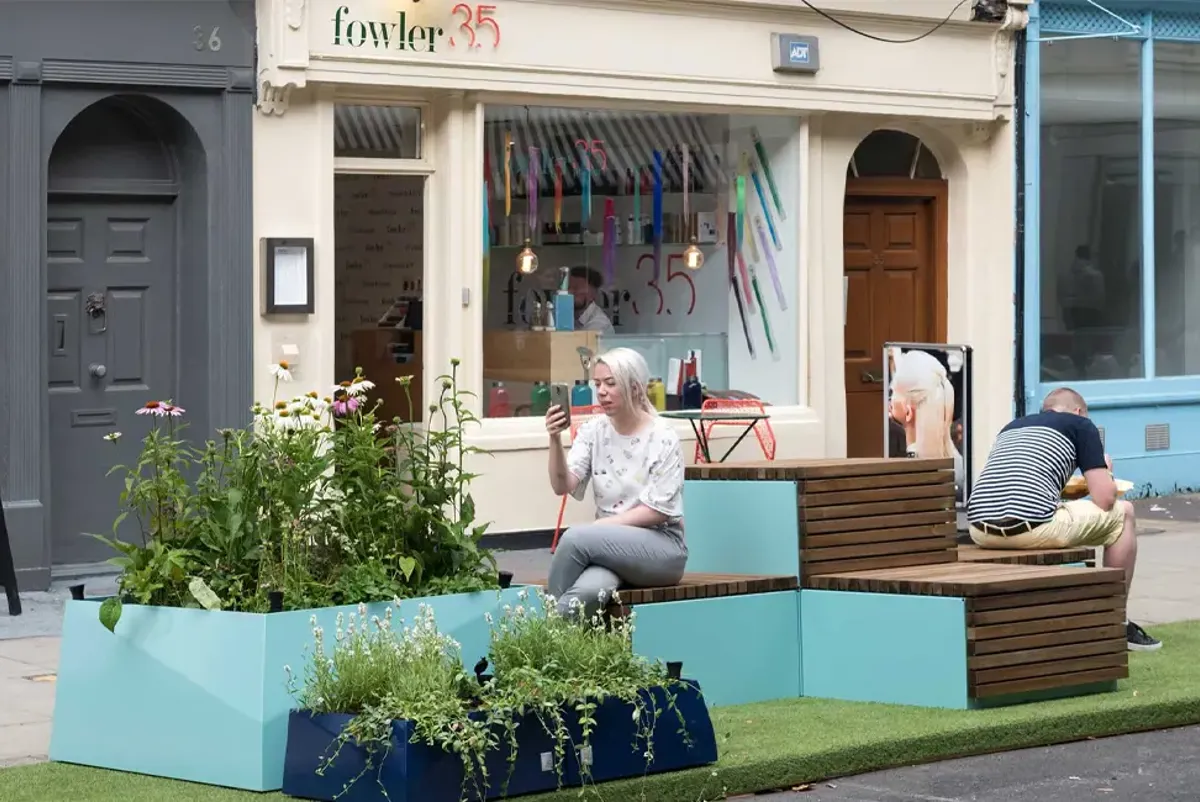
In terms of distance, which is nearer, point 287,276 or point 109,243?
point 109,243

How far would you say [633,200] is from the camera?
1426cm

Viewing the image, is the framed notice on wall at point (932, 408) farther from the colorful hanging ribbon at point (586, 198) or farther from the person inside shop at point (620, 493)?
the person inside shop at point (620, 493)

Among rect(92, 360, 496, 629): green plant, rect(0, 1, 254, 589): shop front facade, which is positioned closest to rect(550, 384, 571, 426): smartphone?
rect(0, 1, 254, 589): shop front facade

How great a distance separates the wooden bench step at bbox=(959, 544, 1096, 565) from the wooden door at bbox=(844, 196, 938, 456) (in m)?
6.31

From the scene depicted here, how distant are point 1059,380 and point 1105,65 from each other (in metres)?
2.56

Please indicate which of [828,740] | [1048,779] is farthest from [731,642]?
[1048,779]

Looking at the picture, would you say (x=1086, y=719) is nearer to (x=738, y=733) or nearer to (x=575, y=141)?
(x=738, y=733)

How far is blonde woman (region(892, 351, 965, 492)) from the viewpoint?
1388 cm

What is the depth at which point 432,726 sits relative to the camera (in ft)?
20.3

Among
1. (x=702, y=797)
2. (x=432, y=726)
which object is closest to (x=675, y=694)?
(x=702, y=797)

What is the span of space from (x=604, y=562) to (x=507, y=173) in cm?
615

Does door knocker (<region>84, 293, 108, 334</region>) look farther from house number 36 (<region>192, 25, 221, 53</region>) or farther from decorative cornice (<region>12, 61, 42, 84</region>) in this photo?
house number 36 (<region>192, 25, 221, 53</region>)

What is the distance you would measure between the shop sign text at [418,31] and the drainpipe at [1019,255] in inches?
189

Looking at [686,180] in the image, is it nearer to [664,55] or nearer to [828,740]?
[664,55]
